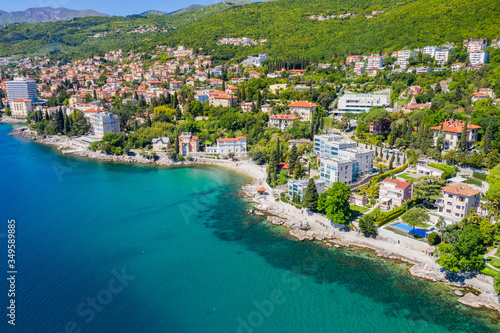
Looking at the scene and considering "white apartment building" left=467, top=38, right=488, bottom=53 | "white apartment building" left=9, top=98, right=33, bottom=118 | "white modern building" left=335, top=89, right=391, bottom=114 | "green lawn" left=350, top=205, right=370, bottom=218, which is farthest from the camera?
"white apartment building" left=9, top=98, right=33, bottom=118

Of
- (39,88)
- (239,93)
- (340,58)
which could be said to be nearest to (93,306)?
(239,93)

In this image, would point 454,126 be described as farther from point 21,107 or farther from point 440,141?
point 21,107

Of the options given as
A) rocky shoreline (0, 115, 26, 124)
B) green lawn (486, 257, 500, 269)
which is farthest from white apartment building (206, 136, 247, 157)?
rocky shoreline (0, 115, 26, 124)

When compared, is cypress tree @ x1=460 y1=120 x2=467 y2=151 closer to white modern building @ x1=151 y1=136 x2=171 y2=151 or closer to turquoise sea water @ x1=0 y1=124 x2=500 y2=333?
turquoise sea water @ x1=0 y1=124 x2=500 y2=333

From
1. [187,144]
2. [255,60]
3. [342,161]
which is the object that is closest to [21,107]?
[255,60]

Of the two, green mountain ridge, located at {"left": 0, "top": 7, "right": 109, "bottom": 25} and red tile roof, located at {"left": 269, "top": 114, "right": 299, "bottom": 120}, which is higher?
green mountain ridge, located at {"left": 0, "top": 7, "right": 109, "bottom": 25}

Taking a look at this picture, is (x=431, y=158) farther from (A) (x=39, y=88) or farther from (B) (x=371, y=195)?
(A) (x=39, y=88)
